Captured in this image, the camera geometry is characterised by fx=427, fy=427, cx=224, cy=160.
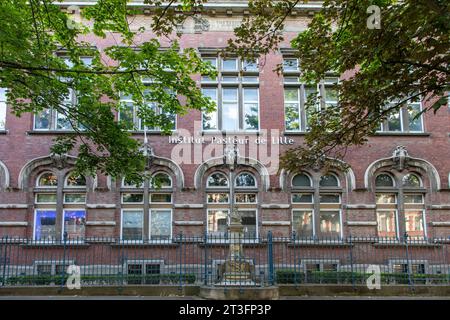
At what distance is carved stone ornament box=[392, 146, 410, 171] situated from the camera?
60.5ft

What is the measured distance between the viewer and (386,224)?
18.6m

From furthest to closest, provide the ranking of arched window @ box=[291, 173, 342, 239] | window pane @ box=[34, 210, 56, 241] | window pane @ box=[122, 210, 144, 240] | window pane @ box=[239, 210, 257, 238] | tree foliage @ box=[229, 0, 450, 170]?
1. arched window @ box=[291, 173, 342, 239]
2. window pane @ box=[239, 210, 257, 238]
3. window pane @ box=[122, 210, 144, 240]
4. window pane @ box=[34, 210, 56, 241]
5. tree foliage @ box=[229, 0, 450, 170]

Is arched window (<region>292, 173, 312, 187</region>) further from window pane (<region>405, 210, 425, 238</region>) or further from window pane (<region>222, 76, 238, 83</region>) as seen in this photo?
window pane (<region>222, 76, 238, 83</region>)

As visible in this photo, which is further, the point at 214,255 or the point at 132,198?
the point at 132,198

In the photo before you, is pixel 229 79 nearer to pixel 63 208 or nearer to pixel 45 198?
pixel 63 208

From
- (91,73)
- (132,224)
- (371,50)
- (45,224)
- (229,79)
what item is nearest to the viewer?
(371,50)

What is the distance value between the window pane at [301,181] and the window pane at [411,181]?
4.21 metres

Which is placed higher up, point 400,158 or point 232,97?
point 232,97

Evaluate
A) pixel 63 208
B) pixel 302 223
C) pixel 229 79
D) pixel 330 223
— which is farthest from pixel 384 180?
pixel 63 208

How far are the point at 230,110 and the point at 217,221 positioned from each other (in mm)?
5056

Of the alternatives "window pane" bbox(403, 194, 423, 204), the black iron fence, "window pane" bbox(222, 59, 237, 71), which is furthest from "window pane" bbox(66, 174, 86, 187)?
"window pane" bbox(403, 194, 423, 204)

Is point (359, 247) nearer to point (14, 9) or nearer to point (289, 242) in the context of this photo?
point (289, 242)

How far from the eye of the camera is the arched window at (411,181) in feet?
61.5

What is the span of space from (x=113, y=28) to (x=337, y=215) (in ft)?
39.9
